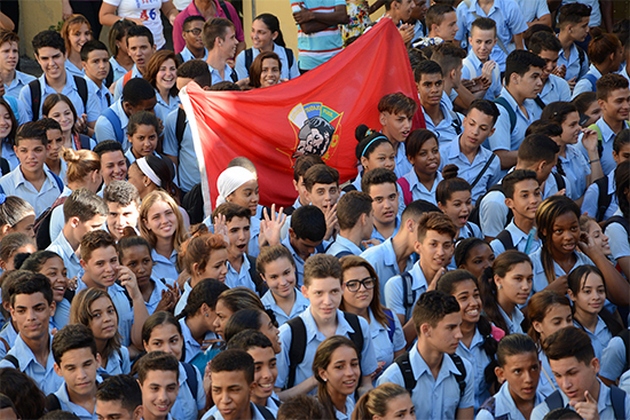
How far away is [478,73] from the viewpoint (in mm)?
11211

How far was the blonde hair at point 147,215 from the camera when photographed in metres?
7.94

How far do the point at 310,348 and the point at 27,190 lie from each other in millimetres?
3084

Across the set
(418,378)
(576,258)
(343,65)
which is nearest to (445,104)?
(343,65)

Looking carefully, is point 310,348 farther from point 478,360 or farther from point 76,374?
point 76,374

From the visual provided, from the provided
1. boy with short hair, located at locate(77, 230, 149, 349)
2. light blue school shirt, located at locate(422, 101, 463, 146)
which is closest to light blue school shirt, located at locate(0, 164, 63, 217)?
boy with short hair, located at locate(77, 230, 149, 349)

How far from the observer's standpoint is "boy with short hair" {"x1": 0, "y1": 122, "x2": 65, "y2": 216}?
873cm

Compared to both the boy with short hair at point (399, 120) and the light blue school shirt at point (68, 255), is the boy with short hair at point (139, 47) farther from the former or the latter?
the light blue school shirt at point (68, 255)

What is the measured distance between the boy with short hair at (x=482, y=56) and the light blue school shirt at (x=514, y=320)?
4133 mm

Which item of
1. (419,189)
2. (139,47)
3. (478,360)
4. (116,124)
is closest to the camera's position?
(478,360)

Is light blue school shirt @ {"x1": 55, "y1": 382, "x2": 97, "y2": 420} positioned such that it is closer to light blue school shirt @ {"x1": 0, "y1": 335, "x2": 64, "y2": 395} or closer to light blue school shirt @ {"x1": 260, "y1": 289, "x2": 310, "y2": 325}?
light blue school shirt @ {"x1": 0, "y1": 335, "x2": 64, "y2": 395}

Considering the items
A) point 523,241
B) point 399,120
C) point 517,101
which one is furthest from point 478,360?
point 517,101

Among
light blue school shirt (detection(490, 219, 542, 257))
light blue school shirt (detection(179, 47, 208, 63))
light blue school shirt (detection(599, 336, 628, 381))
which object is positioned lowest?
light blue school shirt (detection(599, 336, 628, 381))

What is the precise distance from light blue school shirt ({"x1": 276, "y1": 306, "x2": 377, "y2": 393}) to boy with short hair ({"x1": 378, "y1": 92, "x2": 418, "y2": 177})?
2833 millimetres

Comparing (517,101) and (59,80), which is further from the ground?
(59,80)
